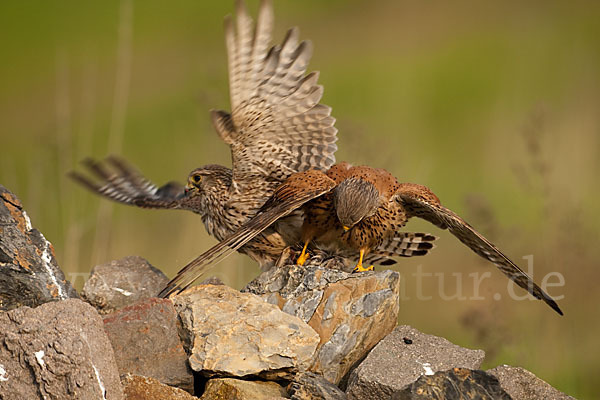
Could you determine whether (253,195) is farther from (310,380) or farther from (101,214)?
(310,380)

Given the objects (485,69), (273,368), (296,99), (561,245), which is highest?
(485,69)

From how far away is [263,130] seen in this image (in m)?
6.00

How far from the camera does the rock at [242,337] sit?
438 centimetres

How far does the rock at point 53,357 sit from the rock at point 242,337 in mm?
501

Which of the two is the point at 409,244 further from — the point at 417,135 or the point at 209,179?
the point at 417,135

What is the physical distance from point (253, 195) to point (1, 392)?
8.08ft

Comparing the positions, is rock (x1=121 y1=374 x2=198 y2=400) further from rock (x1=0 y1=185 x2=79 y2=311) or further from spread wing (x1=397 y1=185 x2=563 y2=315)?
spread wing (x1=397 y1=185 x2=563 y2=315)

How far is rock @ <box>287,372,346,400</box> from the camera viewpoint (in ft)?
13.6

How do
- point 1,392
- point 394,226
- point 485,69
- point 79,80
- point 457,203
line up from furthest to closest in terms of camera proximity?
point 79,80
point 485,69
point 457,203
point 394,226
point 1,392

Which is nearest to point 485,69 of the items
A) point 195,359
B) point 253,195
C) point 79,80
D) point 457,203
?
point 457,203

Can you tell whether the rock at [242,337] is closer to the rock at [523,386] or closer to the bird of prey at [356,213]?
the bird of prey at [356,213]

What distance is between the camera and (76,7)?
17.8 meters

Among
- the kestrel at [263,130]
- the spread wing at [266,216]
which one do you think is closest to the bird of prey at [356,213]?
the spread wing at [266,216]

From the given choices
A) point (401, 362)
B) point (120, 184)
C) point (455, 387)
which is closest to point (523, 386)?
point (401, 362)
